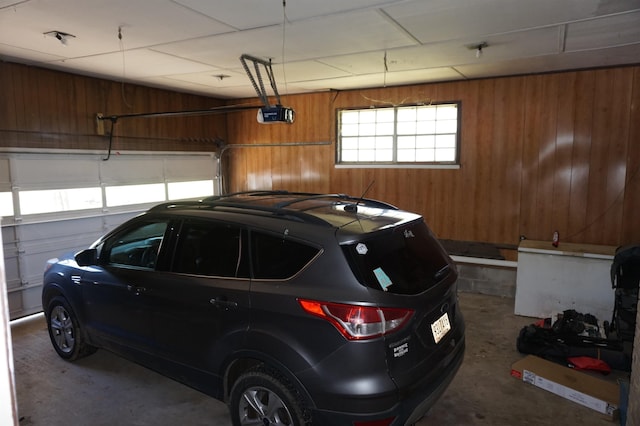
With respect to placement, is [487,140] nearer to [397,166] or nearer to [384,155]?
[397,166]

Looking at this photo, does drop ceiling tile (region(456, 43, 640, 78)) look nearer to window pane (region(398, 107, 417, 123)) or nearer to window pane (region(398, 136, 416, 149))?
window pane (region(398, 107, 417, 123))

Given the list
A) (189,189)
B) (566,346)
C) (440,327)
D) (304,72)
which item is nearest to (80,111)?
(189,189)

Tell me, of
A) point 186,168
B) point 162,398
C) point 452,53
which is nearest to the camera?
point 162,398

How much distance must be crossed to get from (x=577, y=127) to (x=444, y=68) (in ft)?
5.93

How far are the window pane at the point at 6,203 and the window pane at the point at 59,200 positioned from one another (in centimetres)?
11

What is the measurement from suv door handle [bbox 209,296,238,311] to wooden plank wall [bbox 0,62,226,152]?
3945 millimetres

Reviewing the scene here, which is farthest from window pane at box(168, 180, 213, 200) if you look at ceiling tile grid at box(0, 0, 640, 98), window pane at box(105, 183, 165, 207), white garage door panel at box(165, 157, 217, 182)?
ceiling tile grid at box(0, 0, 640, 98)

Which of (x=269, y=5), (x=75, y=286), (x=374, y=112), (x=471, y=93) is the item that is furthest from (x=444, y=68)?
(x=75, y=286)

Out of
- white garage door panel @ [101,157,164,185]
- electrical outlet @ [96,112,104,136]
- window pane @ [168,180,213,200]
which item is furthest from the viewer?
window pane @ [168,180,213,200]

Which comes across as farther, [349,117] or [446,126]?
[349,117]

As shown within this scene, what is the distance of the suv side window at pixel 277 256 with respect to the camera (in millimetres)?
2334

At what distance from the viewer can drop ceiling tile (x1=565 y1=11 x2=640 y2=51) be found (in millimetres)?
3369

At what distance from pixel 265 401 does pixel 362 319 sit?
85 centimetres

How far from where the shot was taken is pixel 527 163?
554 centimetres
